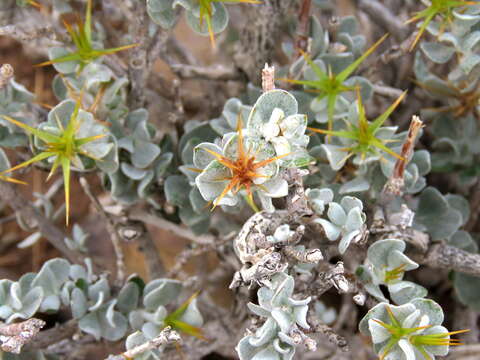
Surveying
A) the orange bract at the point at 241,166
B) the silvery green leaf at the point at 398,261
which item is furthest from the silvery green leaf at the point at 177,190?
the silvery green leaf at the point at 398,261

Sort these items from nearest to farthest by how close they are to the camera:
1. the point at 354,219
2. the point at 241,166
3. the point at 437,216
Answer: the point at 241,166 → the point at 354,219 → the point at 437,216

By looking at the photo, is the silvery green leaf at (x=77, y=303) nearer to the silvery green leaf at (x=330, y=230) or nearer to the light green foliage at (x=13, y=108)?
the light green foliage at (x=13, y=108)

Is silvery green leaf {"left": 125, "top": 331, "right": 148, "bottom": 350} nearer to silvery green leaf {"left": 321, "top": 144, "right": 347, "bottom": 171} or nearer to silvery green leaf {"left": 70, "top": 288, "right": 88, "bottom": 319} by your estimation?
silvery green leaf {"left": 70, "top": 288, "right": 88, "bottom": 319}

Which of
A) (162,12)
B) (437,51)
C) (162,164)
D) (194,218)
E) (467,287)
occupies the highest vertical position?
(162,12)

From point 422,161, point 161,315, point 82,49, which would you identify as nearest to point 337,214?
point 422,161

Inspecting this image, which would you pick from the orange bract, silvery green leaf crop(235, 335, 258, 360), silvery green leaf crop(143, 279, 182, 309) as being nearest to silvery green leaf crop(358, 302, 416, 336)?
silvery green leaf crop(235, 335, 258, 360)

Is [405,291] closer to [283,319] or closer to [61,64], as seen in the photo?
[283,319]
